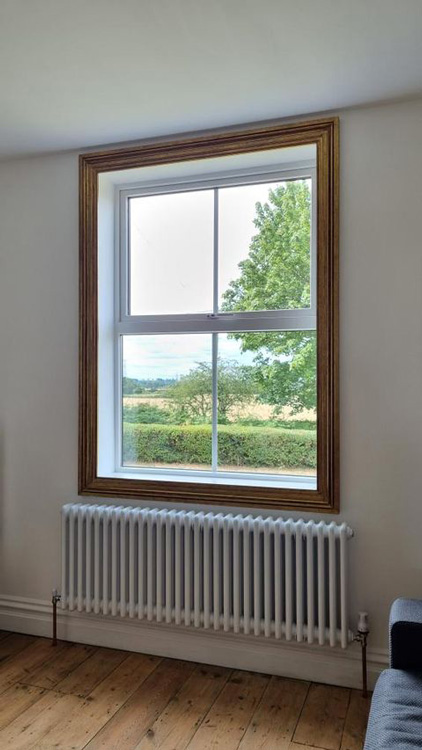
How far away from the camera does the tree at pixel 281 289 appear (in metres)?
2.73

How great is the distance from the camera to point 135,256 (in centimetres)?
307

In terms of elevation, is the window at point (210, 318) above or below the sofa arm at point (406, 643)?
above

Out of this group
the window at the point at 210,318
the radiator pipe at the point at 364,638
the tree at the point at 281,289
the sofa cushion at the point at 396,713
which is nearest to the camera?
the sofa cushion at the point at 396,713

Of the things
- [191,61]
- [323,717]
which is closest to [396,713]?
[323,717]

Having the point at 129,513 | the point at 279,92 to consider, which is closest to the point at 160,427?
the point at 129,513

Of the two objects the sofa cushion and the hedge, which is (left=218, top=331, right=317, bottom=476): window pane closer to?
the hedge

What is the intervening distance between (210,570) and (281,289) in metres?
1.42

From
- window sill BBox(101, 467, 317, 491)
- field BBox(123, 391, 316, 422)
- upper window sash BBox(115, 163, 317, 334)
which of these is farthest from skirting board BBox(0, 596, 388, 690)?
upper window sash BBox(115, 163, 317, 334)

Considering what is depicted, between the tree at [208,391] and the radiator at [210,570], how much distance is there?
0.54 metres

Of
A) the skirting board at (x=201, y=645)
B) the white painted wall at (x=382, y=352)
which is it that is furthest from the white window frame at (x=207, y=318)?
the skirting board at (x=201, y=645)

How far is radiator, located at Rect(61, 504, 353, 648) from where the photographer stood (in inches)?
93.4

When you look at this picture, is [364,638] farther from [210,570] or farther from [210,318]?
[210,318]

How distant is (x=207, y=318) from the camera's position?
2877 mm

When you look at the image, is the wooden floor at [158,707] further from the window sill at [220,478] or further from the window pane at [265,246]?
the window pane at [265,246]
